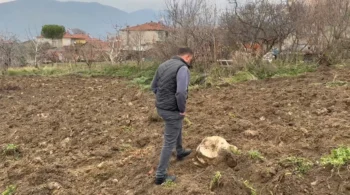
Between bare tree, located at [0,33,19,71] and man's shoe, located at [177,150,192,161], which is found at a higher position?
bare tree, located at [0,33,19,71]

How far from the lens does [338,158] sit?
13.8 feet

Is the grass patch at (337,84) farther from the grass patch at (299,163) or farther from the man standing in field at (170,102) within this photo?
the man standing in field at (170,102)

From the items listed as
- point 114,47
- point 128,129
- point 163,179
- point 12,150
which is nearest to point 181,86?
point 163,179

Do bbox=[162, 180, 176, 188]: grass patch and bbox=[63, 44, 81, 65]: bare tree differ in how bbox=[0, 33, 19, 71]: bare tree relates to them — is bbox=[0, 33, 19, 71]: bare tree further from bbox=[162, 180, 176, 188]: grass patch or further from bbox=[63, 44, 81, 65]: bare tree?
bbox=[162, 180, 176, 188]: grass patch

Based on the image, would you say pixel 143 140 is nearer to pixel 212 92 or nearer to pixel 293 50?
pixel 212 92

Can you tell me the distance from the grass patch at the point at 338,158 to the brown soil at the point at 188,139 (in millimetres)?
93

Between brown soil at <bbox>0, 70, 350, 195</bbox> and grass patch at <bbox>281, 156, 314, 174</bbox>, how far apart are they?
0.27ft

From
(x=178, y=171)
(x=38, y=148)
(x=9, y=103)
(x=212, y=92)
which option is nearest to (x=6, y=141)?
(x=38, y=148)

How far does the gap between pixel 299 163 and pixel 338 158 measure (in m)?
0.42

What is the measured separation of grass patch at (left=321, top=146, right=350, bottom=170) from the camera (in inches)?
161

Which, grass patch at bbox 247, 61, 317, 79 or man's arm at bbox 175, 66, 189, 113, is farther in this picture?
grass patch at bbox 247, 61, 317, 79

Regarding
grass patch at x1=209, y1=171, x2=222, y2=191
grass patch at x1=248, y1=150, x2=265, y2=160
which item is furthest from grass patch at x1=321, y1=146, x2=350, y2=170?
grass patch at x1=209, y1=171, x2=222, y2=191

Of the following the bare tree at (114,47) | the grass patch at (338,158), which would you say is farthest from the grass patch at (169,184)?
the bare tree at (114,47)

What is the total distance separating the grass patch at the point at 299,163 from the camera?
4227 mm
